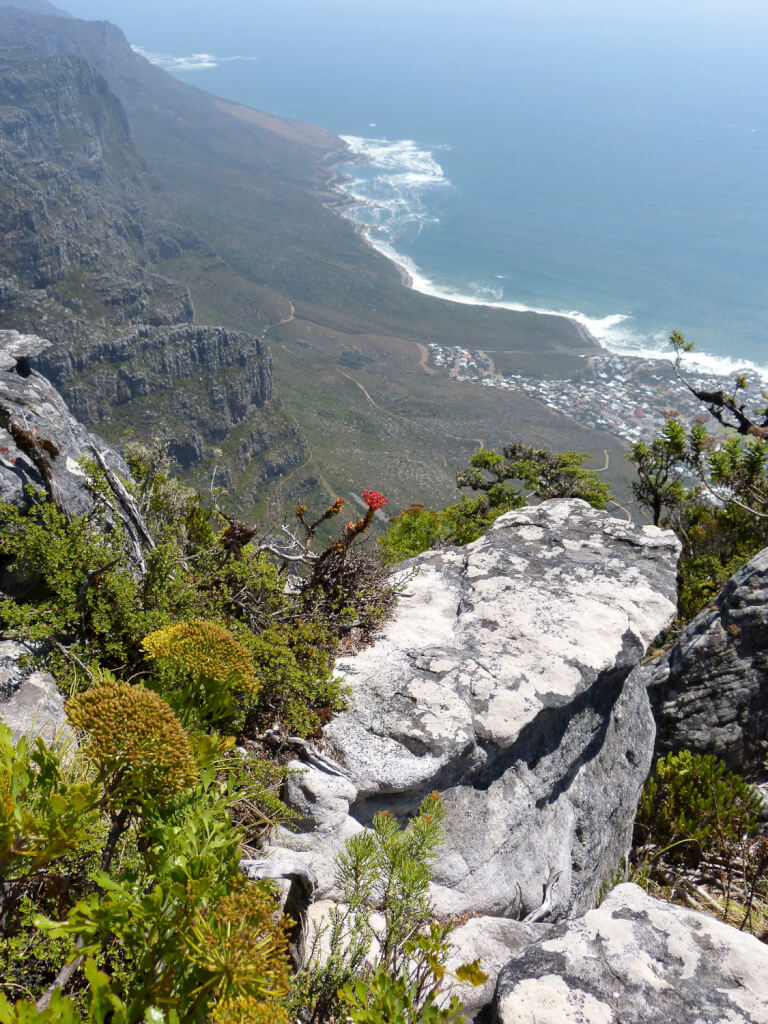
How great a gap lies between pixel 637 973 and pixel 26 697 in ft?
14.1

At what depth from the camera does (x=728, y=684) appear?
845cm

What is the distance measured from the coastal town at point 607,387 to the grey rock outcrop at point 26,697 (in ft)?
411

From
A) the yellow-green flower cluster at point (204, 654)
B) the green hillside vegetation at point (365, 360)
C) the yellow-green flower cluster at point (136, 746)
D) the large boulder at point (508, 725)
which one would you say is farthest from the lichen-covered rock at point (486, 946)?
the green hillside vegetation at point (365, 360)

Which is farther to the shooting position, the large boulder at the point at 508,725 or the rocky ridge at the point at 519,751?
the large boulder at the point at 508,725

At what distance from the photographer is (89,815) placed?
2859 mm

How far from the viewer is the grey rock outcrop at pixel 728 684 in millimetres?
8391

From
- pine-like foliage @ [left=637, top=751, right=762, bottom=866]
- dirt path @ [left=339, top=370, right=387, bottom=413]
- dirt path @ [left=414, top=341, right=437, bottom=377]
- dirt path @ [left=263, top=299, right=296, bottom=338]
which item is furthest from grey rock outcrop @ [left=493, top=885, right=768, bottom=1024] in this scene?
dirt path @ [left=263, top=299, right=296, bottom=338]

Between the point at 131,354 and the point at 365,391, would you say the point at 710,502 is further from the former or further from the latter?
the point at 365,391

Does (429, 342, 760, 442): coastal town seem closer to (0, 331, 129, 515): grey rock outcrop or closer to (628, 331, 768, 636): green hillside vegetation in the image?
(628, 331, 768, 636): green hillside vegetation

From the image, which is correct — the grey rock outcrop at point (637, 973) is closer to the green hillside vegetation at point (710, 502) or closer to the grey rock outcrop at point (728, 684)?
the grey rock outcrop at point (728, 684)

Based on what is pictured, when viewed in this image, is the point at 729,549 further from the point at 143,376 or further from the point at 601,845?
the point at 143,376

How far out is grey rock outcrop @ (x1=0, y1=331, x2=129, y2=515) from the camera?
233 inches

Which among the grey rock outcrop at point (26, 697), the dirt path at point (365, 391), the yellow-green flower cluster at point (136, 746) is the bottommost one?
the dirt path at point (365, 391)

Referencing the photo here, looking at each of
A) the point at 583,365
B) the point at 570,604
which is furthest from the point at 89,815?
the point at 583,365
